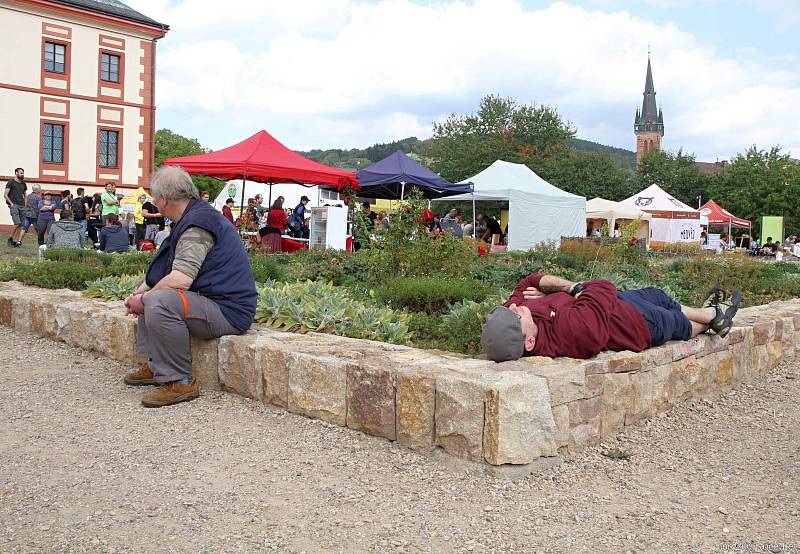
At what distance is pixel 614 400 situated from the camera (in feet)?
12.2

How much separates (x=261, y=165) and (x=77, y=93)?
19.7m

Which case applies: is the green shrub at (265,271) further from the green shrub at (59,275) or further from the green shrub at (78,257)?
the green shrub at (78,257)

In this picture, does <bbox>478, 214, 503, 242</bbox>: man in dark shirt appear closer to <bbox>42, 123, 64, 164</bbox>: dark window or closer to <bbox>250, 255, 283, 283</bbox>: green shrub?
<bbox>250, 255, 283, 283</bbox>: green shrub

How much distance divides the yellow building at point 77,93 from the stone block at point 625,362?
26.7 meters

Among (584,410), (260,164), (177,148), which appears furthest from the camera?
(177,148)

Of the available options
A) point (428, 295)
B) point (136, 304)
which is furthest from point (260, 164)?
point (136, 304)

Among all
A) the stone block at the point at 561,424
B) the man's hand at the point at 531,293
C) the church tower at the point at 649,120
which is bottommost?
the stone block at the point at 561,424

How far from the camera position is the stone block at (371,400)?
3.47 metres

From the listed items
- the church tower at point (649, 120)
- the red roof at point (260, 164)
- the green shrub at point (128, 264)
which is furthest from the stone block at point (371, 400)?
the church tower at point (649, 120)

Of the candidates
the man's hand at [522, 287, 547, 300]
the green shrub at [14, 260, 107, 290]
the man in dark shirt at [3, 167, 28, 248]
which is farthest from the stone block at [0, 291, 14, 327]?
the man in dark shirt at [3, 167, 28, 248]

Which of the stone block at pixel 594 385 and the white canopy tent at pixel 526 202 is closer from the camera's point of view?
the stone block at pixel 594 385

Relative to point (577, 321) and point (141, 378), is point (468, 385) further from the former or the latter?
point (141, 378)

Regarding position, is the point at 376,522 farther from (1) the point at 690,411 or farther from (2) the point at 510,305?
(1) the point at 690,411

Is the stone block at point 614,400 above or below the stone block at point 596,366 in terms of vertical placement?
below
